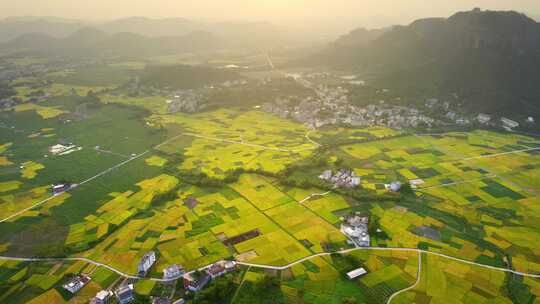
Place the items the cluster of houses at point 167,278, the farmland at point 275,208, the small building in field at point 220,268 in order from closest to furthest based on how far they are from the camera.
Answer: the cluster of houses at point 167,278 → the small building in field at point 220,268 → the farmland at point 275,208

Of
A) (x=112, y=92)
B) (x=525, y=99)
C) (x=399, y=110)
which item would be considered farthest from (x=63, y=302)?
(x=525, y=99)

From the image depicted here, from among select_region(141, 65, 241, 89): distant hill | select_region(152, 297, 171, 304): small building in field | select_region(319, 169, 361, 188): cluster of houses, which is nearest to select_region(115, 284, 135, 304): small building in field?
select_region(152, 297, 171, 304): small building in field

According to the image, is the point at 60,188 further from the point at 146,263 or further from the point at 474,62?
the point at 474,62

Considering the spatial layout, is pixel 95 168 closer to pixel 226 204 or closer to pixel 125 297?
pixel 226 204

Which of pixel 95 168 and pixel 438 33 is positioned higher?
pixel 438 33

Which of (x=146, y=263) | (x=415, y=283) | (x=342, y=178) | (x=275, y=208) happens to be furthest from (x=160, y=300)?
(x=342, y=178)

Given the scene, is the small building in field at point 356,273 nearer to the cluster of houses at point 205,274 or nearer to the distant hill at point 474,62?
the cluster of houses at point 205,274

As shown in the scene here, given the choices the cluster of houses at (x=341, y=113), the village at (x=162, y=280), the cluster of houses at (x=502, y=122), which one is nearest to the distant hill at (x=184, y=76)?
the cluster of houses at (x=341, y=113)
